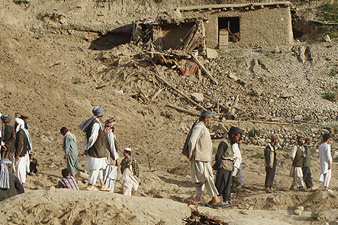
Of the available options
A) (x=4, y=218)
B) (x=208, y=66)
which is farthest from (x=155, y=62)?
(x=4, y=218)

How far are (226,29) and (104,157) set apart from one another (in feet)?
55.9

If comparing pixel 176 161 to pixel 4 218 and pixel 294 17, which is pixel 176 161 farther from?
pixel 294 17

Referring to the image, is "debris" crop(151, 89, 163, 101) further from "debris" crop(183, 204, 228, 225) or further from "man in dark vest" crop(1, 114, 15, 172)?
"debris" crop(183, 204, 228, 225)

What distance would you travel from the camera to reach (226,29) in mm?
23891

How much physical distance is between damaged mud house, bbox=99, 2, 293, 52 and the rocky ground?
748mm

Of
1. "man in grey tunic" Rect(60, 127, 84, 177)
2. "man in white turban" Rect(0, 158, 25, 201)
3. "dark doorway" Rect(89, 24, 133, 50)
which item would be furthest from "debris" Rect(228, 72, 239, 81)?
"man in white turban" Rect(0, 158, 25, 201)

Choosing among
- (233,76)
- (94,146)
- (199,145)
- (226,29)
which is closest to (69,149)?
(94,146)

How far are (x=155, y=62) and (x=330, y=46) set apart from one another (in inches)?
316

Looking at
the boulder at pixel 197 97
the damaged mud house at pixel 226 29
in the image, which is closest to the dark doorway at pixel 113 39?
the damaged mud house at pixel 226 29

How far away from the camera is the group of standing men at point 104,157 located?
25.5 feet

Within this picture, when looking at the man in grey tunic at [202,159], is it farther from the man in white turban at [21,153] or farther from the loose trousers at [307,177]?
the loose trousers at [307,177]

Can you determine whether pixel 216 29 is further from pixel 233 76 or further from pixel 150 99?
pixel 150 99

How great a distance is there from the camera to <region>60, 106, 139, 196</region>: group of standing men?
25.5ft

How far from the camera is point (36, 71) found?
745 inches
